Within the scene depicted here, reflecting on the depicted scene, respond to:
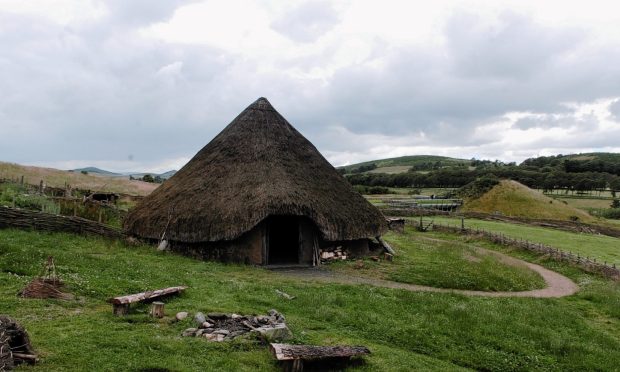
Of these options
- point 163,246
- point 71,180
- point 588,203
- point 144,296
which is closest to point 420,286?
point 144,296

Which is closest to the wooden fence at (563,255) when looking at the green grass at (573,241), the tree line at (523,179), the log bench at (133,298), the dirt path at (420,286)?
the dirt path at (420,286)

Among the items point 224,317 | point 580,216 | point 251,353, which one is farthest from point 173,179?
point 580,216

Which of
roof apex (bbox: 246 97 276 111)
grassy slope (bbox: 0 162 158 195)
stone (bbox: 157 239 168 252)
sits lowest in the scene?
stone (bbox: 157 239 168 252)

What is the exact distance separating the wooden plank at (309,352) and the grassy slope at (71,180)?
40.9 metres

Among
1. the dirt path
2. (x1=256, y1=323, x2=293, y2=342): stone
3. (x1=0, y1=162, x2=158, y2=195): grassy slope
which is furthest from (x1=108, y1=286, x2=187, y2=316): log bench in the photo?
(x1=0, y1=162, x2=158, y2=195): grassy slope

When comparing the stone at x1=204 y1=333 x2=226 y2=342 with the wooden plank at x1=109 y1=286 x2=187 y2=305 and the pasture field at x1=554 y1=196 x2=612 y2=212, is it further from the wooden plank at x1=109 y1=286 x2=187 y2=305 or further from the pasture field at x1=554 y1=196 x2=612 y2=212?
the pasture field at x1=554 y1=196 x2=612 y2=212

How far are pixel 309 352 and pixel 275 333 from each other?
1.27 m

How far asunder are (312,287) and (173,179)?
47.0 feet

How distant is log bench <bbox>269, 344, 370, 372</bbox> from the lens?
29.4 ft

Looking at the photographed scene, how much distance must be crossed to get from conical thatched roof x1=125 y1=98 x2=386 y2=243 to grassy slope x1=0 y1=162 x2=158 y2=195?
77.3ft

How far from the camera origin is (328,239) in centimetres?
2206

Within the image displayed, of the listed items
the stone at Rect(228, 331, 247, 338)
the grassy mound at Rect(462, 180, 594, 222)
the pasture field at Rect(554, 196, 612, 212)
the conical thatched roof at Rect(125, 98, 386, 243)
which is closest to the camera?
the stone at Rect(228, 331, 247, 338)

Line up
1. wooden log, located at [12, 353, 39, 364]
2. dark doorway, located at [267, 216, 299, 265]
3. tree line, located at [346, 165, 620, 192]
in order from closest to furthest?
wooden log, located at [12, 353, 39, 364] < dark doorway, located at [267, 216, 299, 265] < tree line, located at [346, 165, 620, 192]

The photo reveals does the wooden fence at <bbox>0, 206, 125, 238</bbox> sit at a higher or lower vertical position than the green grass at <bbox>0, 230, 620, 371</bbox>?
higher
